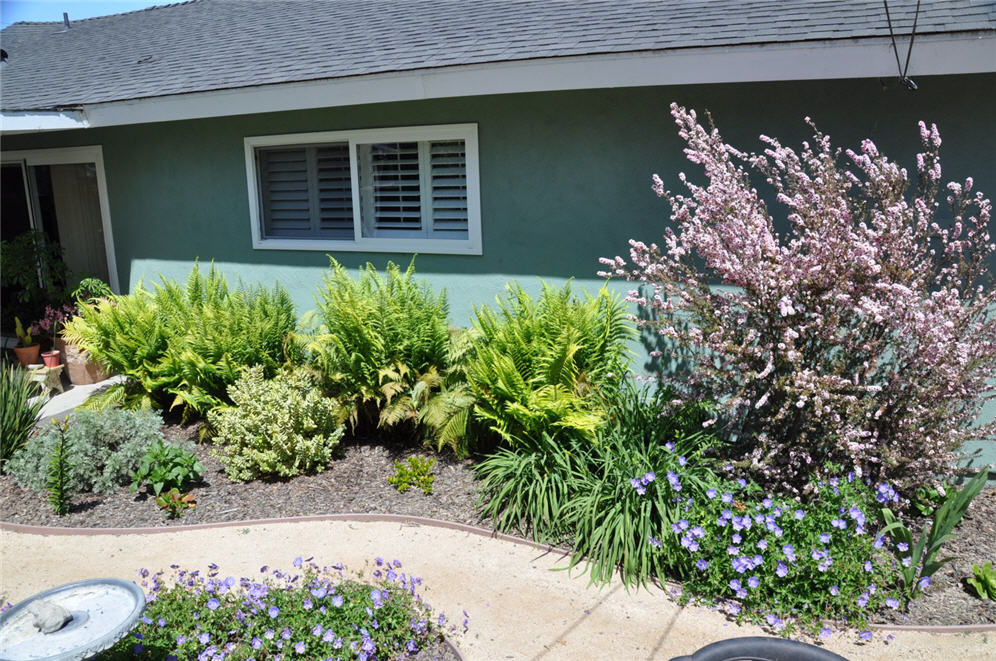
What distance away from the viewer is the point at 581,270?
19.6 ft

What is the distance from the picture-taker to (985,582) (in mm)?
3783

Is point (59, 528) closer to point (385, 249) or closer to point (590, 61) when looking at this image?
point (385, 249)

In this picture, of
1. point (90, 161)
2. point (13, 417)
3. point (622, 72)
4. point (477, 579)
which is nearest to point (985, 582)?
point (477, 579)

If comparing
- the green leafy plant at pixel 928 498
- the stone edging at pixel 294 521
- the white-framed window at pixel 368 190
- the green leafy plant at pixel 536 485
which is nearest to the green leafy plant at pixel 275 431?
the stone edging at pixel 294 521

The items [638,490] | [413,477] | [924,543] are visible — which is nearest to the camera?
[924,543]

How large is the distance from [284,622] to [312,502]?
5.63 feet

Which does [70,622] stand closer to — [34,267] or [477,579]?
[477,579]

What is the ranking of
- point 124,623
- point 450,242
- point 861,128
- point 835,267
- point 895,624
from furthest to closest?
point 450,242 → point 861,128 → point 835,267 → point 895,624 → point 124,623

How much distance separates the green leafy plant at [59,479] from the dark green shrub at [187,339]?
1195 millimetres

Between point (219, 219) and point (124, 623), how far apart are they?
6.01m

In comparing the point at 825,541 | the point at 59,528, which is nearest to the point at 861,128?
the point at 825,541

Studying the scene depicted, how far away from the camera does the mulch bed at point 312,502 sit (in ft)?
15.4

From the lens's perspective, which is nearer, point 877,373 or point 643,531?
point 643,531

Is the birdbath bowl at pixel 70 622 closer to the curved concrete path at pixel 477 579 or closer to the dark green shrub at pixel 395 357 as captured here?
the curved concrete path at pixel 477 579
